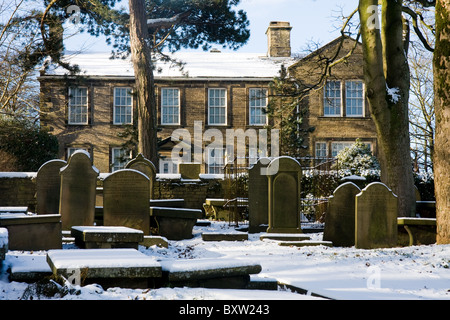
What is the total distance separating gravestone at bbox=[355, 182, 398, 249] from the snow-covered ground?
890 millimetres

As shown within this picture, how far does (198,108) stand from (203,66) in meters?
2.78

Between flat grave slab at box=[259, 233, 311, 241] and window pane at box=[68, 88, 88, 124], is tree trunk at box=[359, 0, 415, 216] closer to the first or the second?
flat grave slab at box=[259, 233, 311, 241]

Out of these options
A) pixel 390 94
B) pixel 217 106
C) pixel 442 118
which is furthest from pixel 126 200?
pixel 217 106

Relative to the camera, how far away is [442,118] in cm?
995

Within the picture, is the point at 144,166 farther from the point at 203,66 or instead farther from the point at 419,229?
the point at 203,66

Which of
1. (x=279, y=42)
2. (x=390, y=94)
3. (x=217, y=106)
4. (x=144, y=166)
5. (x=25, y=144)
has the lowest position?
(x=144, y=166)

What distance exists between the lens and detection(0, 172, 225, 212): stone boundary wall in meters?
18.1

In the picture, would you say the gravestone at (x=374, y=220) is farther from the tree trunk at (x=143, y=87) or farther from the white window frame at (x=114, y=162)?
the white window frame at (x=114, y=162)

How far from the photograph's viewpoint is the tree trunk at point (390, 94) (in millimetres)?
13297

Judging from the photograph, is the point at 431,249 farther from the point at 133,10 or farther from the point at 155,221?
the point at 133,10

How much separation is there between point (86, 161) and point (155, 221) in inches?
87.4

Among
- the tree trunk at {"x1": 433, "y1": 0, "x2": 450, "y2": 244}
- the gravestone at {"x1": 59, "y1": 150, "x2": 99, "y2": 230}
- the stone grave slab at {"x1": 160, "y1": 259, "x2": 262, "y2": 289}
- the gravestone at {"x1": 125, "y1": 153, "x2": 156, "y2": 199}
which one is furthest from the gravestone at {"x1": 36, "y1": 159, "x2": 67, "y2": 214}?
the tree trunk at {"x1": 433, "y1": 0, "x2": 450, "y2": 244}

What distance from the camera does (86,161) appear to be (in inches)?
484
